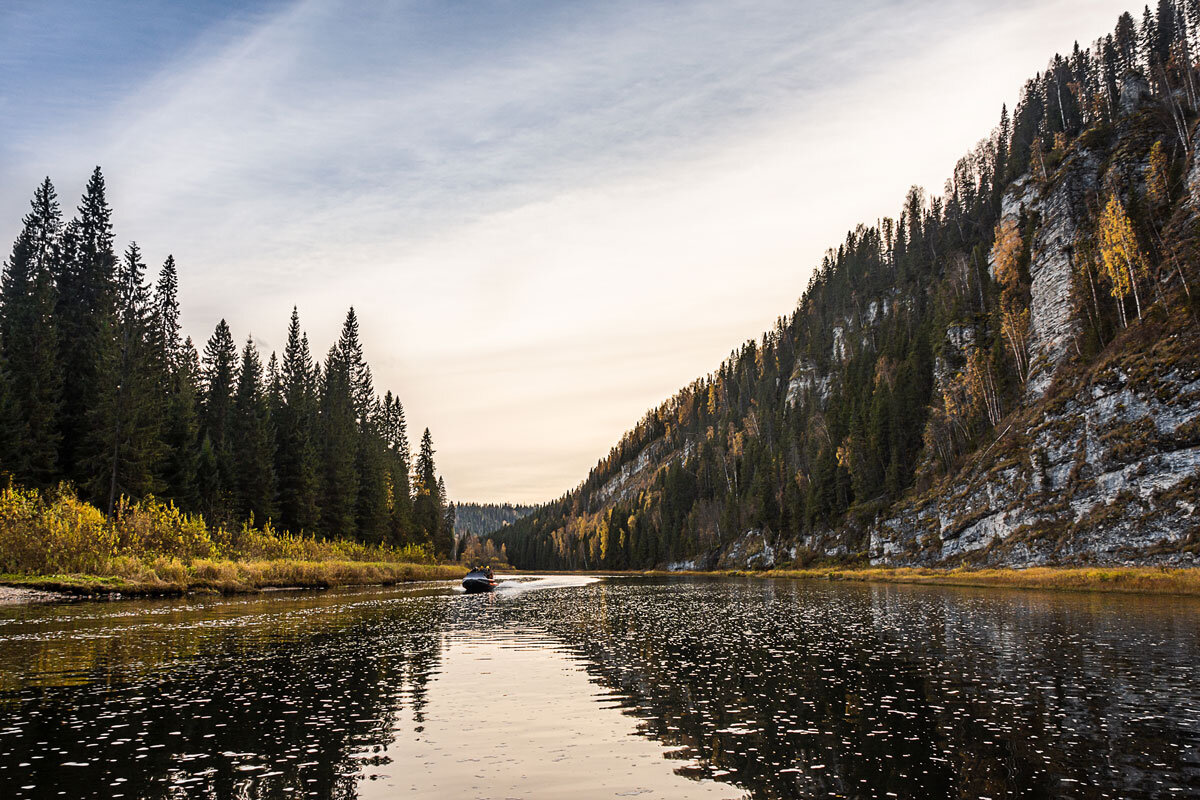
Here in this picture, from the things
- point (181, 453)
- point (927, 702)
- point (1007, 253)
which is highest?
point (1007, 253)

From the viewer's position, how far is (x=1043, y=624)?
3158cm

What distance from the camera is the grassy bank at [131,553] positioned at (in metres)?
40.3

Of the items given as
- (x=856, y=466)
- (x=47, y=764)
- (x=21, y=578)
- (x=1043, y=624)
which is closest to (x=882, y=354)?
(x=856, y=466)

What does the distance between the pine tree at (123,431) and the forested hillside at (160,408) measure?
14 cm

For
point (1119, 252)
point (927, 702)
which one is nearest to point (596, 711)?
point (927, 702)

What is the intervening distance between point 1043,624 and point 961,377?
88427 mm

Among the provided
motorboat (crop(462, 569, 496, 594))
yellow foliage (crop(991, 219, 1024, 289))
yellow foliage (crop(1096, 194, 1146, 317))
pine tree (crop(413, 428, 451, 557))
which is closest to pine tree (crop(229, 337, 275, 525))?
motorboat (crop(462, 569, 496, 594))

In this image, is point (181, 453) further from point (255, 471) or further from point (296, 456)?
point (296, 456)

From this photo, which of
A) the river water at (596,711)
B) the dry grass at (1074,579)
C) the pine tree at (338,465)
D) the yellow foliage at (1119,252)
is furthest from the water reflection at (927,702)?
the pine tree at (338,465)

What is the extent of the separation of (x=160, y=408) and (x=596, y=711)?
6878 cm

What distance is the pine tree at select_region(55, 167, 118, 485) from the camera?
62781 millimetres

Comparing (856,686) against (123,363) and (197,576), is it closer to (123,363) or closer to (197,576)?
(197,576)

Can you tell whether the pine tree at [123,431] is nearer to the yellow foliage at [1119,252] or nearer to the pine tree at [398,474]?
the pine tree at [398,474]

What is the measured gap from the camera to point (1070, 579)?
5622cm
